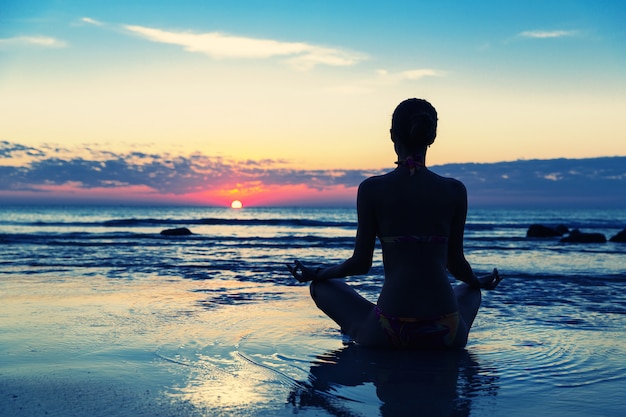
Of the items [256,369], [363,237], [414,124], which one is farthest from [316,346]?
[414,124]

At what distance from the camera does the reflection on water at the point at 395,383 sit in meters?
3.18

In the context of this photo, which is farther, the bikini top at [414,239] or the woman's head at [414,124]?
the bikini top at [414,239]

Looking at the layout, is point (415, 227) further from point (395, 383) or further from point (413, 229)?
point (395, 383)

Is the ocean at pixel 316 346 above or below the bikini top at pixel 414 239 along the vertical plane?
below

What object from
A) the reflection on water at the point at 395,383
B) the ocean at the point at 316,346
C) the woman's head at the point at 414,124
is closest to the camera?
the reflection on water at the point at 395,383

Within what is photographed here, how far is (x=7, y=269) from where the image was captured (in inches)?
439

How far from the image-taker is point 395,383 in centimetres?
365

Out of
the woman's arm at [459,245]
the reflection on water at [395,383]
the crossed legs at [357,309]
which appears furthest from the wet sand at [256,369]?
the woman's arm at [459,245]

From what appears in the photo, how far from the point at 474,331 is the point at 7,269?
30.0 feet

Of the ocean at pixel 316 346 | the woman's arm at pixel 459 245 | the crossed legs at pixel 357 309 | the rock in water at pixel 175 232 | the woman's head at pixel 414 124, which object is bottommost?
the rock in water at pixel 175 232

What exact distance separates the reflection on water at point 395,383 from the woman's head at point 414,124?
151 centimetres

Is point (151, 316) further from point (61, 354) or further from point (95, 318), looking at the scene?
point (61, 354)

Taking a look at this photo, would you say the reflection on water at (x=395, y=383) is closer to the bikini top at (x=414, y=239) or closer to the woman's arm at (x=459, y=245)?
the woman's arm at (x=459, y=245)

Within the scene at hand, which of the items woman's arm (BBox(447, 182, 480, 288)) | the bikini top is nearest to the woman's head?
woman's arm (BBox(447, 182, 480, 288))
